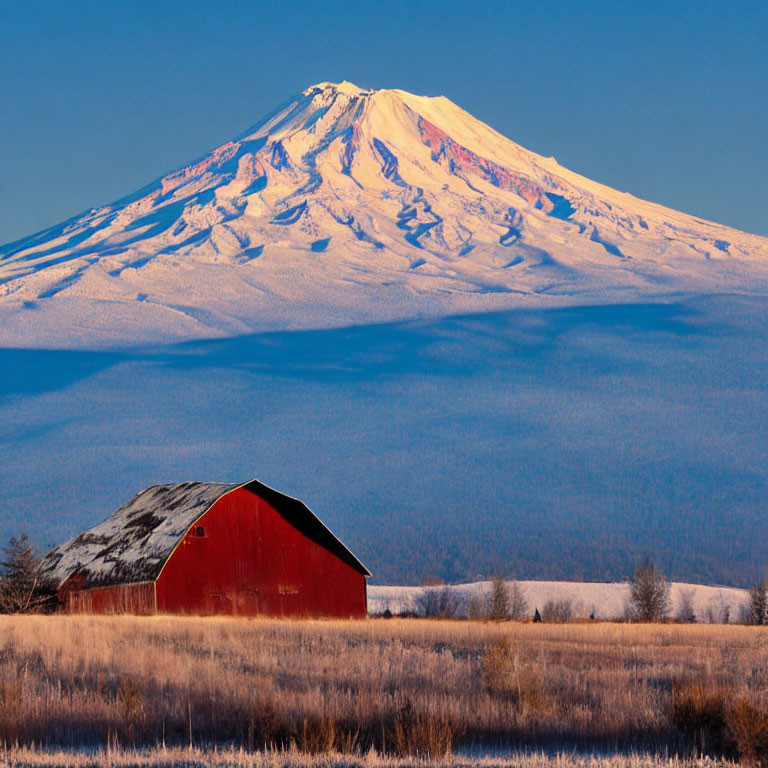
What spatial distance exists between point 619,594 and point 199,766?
4082 inches

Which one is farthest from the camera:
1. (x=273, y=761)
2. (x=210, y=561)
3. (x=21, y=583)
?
(x=21, y=583)

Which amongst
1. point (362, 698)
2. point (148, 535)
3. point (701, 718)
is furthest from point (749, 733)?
point (148, 535)

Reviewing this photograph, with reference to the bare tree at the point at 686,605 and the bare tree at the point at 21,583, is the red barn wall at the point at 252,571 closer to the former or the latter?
the bare tree at the point at 21,583

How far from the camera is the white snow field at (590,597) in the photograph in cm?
9556

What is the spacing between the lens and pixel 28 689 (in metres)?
13.9

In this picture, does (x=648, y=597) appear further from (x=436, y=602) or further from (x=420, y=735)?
(x=420, y=735)

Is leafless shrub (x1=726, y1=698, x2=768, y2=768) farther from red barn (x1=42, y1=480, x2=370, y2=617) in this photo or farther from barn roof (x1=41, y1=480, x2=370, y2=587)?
barn roof (x1=41, y1=480, x2=370, y2=587)

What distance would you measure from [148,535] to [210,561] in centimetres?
226

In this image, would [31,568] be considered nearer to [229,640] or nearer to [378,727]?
[229,640]

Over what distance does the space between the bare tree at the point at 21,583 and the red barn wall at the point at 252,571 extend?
153 inches

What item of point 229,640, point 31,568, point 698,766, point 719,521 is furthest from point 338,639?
point 719,521

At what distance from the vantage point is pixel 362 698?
13695 mm

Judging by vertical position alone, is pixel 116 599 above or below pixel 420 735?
above

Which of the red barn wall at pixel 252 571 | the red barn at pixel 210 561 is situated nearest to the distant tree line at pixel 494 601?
the red barn at pixel 210 561
